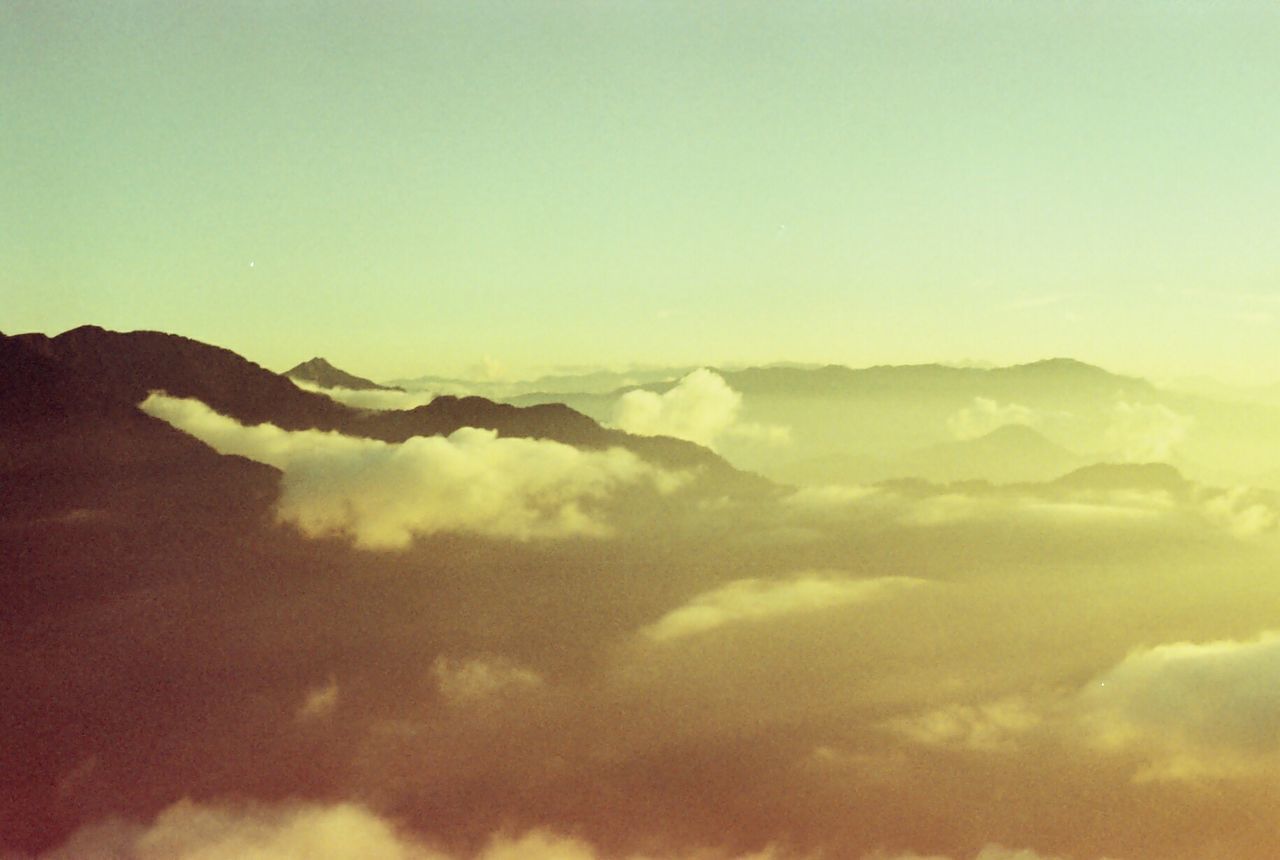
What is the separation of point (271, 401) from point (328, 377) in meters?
6.00

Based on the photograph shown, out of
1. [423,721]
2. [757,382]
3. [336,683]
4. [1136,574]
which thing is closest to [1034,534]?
[1136,574]

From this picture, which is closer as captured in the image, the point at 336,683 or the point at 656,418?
the point at 336,683

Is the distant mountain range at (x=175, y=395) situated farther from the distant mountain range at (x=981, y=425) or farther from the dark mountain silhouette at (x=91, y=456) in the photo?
the distant mountain range at (x=981, y=425)

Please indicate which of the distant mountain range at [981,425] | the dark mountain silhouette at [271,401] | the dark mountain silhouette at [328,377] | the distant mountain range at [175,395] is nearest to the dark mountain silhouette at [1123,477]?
the distant mountain range at [981,425]

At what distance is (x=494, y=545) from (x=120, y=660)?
66.9 feet

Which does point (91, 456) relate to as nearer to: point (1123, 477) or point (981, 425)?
point (981, 425)

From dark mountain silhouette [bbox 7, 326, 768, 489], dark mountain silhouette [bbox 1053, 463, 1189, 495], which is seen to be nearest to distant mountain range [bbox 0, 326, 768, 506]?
dark mountain silhouette [bbox 7, 326, 768, 489]

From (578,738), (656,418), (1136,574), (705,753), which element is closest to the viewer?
(705,753)

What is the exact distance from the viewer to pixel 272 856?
→ 30.8 m

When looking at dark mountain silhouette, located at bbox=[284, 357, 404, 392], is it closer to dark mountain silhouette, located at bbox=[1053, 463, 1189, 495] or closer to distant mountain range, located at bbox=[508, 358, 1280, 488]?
distant mountain range, located at bbox=[508, 358, 1280, 488]

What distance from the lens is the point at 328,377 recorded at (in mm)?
60000

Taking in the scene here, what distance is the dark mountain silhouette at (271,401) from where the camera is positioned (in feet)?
188

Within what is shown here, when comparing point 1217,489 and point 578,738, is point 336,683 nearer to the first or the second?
point 578,738

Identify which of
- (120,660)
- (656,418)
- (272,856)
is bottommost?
(272,856)
